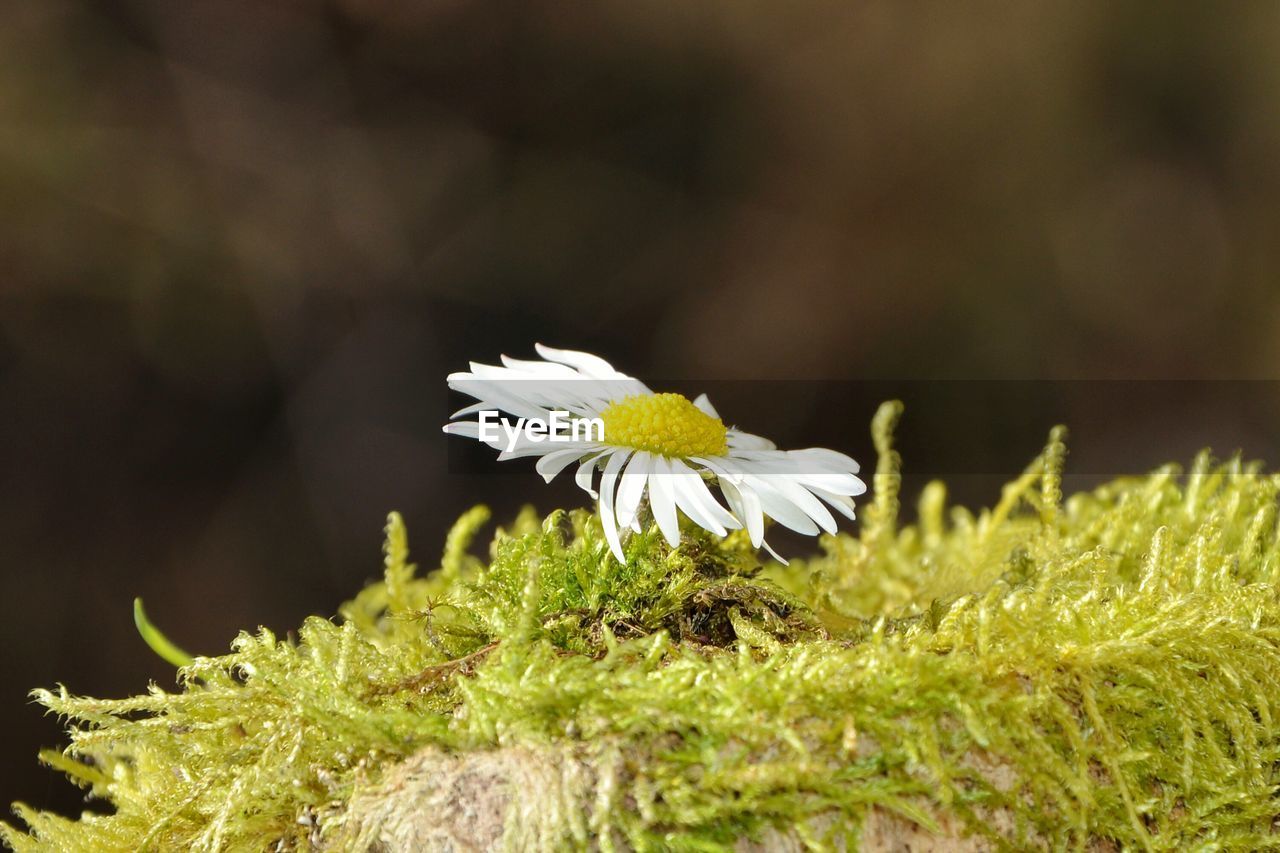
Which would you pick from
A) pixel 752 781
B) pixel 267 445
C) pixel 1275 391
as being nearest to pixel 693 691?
pixel 752 781

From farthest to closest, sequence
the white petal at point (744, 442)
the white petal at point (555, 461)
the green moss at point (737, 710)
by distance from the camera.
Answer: the white petal at point (744, 442) < the white petal at point (555, 461) < the green moss at point (737, 710)

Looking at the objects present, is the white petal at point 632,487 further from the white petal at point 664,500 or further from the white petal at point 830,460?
the white petal at point 830,460

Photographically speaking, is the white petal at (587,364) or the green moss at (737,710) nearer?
the green moss at (737,710)

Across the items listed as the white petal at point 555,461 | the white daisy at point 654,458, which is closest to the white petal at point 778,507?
the white daisy at point 654,458

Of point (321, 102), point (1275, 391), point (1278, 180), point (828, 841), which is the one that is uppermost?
point (1278, 180)

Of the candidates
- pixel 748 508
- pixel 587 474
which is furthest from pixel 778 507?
pixel 587 474

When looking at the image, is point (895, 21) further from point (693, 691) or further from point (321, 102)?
point (693, 691)

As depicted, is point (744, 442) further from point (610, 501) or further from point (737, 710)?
point (737, 710)
